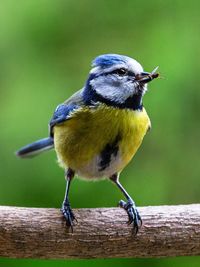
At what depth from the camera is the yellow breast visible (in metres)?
2.23

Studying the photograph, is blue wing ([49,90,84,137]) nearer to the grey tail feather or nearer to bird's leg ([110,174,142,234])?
the grey tail feather

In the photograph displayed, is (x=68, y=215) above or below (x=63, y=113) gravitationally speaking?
below

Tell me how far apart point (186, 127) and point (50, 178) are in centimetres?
58

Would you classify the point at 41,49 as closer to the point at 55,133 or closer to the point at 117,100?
the point at 55,133

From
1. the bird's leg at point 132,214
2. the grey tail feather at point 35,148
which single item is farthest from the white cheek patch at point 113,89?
the grey tail feather at point 35,148

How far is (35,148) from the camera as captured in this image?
2625 mm

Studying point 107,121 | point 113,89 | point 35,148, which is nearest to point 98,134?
point 107,121

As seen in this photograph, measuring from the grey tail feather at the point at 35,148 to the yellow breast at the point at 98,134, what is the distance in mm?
291

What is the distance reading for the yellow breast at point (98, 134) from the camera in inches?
87.9


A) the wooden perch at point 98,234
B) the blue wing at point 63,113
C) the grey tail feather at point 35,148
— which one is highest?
the blue wing at point 63,113

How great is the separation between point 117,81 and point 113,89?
31 mm

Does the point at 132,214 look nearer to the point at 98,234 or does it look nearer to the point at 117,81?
the point at 98,234

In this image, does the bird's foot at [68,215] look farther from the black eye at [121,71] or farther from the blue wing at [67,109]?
the black eye at [121,71]

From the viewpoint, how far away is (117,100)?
2229mm
